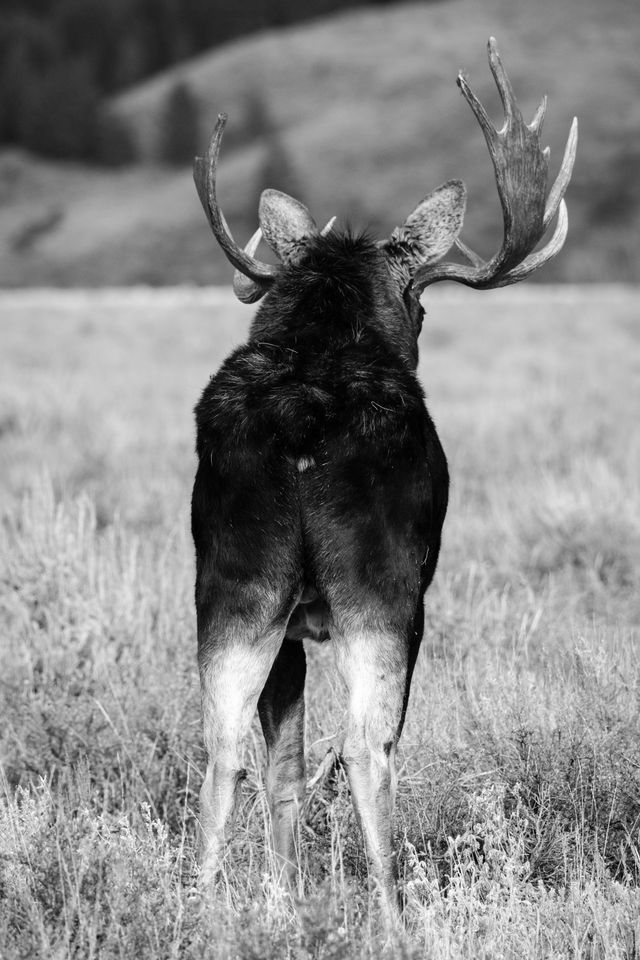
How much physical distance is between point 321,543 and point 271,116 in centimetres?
6810

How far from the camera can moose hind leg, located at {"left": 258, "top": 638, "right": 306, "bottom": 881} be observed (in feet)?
10.6

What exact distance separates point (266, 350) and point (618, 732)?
5.86 feet

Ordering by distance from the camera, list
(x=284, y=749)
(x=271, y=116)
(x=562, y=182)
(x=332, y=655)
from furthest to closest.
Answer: (x=271, y=116) < (x=332, y=655) < (x=562, y=182) < (x=284, y=749)

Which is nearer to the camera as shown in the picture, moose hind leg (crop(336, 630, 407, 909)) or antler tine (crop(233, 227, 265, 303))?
moose hind leg (crop(336, 630, 407, 909))

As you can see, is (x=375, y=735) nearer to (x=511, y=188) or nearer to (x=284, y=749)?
(x=284, y=749)

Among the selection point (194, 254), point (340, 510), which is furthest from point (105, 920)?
point (194, 254)

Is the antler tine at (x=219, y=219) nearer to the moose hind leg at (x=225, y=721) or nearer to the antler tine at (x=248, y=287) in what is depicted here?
the antler tine at (x=248, y=287)

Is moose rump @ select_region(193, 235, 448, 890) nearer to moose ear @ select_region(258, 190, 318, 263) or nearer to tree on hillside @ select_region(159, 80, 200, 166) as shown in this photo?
moose ear @ select_region(258, 190, 318, 263)

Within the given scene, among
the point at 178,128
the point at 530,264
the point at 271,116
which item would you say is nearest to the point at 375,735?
the point at 530,264

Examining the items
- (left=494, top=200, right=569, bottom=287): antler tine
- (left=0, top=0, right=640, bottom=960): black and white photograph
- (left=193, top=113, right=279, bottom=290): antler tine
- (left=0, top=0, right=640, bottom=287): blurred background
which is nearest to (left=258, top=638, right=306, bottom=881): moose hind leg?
(left=0, top=0, right=640, bottom=960): black and white photograph

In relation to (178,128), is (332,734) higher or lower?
lower

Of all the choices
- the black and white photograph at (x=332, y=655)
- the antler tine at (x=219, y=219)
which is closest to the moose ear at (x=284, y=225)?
the black and white photograph at (x=332, y=655)

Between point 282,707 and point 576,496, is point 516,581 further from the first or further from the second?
point 282,707

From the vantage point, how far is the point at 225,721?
292cm
